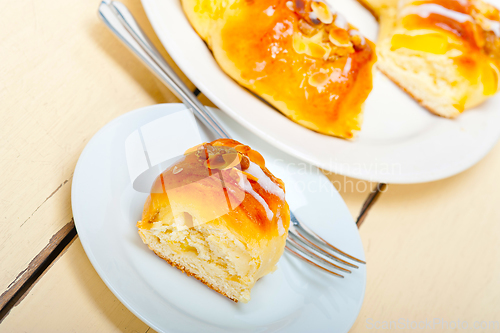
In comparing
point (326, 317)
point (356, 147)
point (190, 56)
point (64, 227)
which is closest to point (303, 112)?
point (356, 147)

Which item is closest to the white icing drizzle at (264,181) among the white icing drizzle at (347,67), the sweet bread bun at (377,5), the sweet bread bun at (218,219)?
the sweet bread bun at (218,219)

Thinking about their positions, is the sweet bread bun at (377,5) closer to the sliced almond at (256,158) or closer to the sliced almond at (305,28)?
the sliced almond at (305,28)

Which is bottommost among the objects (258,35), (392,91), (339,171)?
(392,91)

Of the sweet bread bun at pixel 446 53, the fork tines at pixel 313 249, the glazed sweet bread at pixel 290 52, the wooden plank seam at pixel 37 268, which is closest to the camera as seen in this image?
the wooden plank seam at pixel 37 268

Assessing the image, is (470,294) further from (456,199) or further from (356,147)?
(356,147)

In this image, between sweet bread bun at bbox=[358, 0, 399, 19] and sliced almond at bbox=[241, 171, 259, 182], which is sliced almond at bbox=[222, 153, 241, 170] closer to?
sliced almond at bbox=[241, 171, 259, 182]

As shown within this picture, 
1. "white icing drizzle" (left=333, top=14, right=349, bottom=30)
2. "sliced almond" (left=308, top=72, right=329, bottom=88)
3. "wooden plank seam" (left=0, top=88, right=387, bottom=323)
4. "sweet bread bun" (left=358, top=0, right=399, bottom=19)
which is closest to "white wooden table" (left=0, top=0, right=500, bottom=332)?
"wooden plank seam" (left=0, top=88, right=387, bottom=323)
